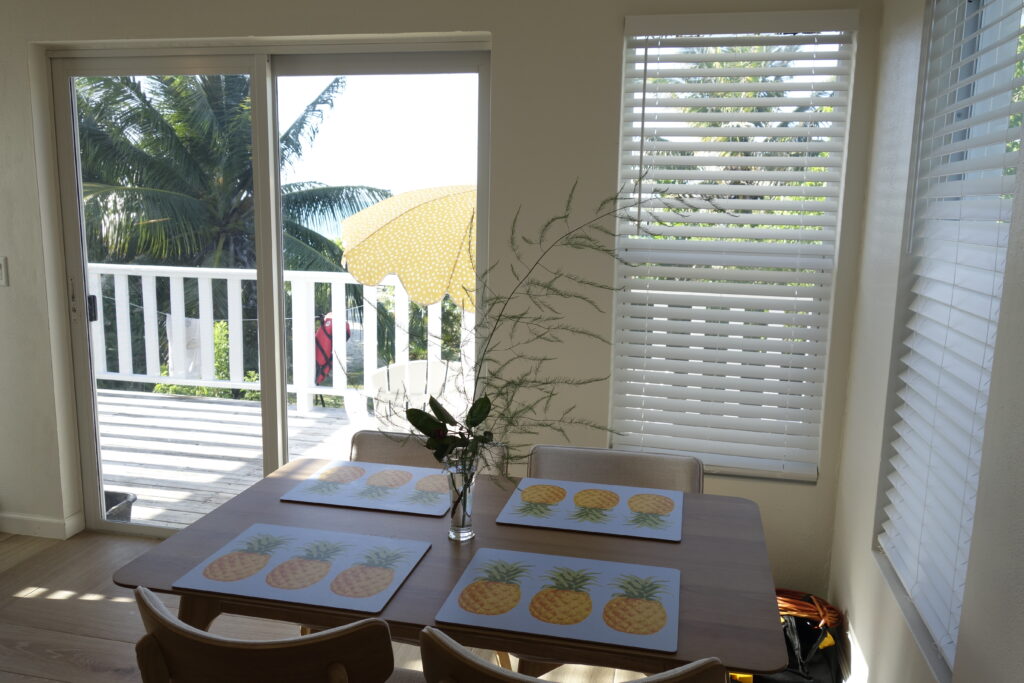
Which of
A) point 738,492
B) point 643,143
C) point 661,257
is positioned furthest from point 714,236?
point 738,492

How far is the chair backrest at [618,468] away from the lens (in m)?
2.38

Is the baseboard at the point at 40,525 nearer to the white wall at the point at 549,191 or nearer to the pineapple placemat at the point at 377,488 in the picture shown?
the white wall at the point at 549,191

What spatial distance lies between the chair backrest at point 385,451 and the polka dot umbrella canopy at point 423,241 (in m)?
0.83

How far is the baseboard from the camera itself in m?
3.66

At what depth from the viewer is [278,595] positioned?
5.18 feet

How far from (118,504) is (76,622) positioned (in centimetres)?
89

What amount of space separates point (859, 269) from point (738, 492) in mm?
892

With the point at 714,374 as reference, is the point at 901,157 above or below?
above

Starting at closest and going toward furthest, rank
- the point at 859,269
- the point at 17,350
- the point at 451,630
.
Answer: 1. the point at 451,630
2. the point at 859,269
3. the point at 17,350

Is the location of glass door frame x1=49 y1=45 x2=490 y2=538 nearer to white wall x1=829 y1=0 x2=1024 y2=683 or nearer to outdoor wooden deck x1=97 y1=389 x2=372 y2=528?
outdoor wooden deck x1=97 y1=389 x2=372 y2=528

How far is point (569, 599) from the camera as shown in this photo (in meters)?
1.58

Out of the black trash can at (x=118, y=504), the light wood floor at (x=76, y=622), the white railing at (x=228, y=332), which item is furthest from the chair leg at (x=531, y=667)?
the black trash can at (x=118, y=504)

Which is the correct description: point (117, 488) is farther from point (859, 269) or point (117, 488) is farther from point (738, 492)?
point (859, 269)

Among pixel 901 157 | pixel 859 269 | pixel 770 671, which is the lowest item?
pixel 770 671
